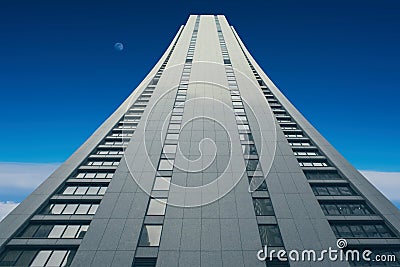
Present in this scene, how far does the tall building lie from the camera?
1606cm

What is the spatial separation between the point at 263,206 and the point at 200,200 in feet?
17.0

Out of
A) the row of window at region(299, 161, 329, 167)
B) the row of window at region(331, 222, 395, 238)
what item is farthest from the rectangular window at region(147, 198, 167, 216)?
the row of window at region(299, 161, 329, 167)

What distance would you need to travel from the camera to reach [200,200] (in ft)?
64.2

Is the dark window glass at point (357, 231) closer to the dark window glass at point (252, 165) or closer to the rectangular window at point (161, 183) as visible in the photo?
the dark window glass at point (252, 165)

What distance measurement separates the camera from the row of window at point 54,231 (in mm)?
17391

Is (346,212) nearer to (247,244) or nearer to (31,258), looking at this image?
(247,244)

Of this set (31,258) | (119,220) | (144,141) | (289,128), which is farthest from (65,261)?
(289,128)

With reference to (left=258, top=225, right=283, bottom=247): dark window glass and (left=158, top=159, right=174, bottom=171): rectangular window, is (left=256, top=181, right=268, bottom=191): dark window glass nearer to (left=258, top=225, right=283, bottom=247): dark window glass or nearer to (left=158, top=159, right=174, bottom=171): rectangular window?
(left=258, top=225, right=283, bottom=247): dark window glass

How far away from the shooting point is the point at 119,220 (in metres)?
17.9

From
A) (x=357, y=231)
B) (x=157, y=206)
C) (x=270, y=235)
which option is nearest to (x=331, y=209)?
(x=357, y=231)

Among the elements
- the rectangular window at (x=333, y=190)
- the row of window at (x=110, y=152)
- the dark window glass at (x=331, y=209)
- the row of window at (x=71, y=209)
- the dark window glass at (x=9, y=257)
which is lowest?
the dark window glass at (x=9, y=257)

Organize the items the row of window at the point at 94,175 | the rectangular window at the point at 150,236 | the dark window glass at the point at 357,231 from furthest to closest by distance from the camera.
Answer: the row of window at the point at 94,175 → the dark window glass at the point at 357,231 → the rectangular window at the point at 150,236

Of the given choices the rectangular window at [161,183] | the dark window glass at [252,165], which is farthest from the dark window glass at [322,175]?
the rectangular window at [161,183]

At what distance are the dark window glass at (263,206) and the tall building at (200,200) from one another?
8cm
